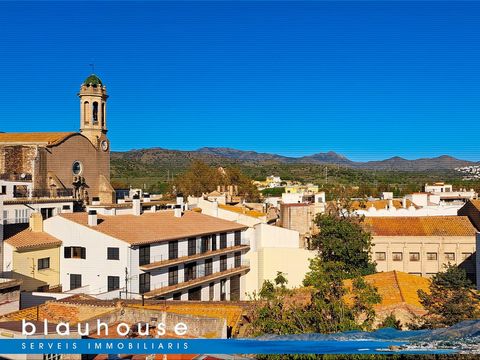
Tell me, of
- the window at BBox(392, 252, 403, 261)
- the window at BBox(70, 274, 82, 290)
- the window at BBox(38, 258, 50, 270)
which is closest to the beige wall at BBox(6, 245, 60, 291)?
the window at BBox(38, 258, 50, 270)

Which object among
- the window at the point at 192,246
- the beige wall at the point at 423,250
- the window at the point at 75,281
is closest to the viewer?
the window at the point at 75,281

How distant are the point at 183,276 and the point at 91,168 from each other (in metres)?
21.4

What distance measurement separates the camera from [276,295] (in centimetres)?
1445

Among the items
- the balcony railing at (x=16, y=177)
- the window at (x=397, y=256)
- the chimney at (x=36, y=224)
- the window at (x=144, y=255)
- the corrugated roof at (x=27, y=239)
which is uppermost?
the balcony railing at (x=16, y=177)

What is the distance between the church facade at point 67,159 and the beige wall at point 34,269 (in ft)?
29.8

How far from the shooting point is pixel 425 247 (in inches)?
1437

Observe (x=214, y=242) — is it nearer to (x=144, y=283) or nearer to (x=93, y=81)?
(x=144, y=283)

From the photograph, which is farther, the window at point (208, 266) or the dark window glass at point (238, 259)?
the dark window glass at point (238, 259)

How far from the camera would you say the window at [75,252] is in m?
28.5

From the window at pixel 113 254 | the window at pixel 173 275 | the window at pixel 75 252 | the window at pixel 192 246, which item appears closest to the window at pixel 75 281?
the window at pixel 75 252

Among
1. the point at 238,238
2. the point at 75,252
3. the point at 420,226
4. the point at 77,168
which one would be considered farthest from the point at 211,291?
the point at 77,168

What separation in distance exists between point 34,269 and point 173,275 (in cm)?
→ 715

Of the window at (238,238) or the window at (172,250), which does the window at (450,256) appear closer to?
the window at (238,238)

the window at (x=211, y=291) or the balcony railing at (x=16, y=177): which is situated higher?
the balcony railing at (x=16, y=177)
